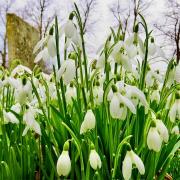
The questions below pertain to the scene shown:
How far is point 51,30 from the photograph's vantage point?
5.15ft

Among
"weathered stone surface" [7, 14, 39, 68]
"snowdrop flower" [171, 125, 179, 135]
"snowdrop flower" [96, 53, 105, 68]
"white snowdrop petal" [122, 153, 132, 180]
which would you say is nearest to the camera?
"white snowdrop petal" [122, 153, 132, 180]

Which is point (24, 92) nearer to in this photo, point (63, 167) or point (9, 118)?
point (9, 118)

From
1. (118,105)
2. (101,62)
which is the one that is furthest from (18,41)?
(118,105)

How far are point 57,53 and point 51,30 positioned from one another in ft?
0.35

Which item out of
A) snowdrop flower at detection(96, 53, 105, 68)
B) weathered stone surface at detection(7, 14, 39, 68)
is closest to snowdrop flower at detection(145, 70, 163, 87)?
snowdrop flower at detection(96, 53, 105, 68)

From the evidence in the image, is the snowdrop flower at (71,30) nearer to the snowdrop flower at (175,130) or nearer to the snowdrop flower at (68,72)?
the snowdrop flower at (68,72)

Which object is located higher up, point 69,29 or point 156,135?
point 69,29

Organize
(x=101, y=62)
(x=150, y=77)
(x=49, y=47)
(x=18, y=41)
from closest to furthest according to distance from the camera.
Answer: (x=49, y=47)
(x=101, y=62)
(x=150, y=77)
(x=18, y=41)

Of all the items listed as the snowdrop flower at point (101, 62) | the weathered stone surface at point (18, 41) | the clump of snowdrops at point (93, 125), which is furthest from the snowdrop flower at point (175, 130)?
the weathered stone surface at point (18, 41)

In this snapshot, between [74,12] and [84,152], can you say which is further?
[84,152]

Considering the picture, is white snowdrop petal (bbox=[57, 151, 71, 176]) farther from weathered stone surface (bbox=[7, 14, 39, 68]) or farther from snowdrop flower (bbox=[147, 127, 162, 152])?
weathered stone surface (bbox=[7, 14, 39, 68])

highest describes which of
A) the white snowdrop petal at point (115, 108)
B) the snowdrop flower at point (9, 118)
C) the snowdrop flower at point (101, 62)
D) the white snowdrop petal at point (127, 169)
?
the snowdrop flower at point (101, 62)

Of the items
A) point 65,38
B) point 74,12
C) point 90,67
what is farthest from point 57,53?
point 90,67

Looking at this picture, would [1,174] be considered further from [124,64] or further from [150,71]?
[150,71]
